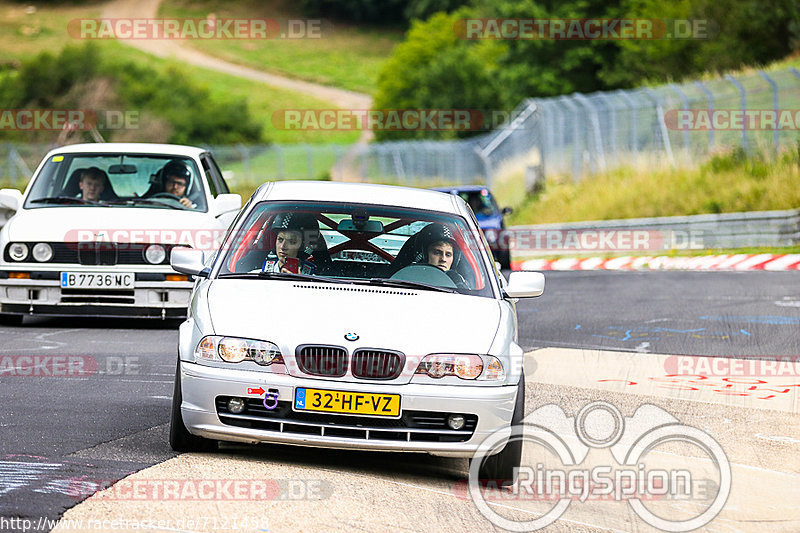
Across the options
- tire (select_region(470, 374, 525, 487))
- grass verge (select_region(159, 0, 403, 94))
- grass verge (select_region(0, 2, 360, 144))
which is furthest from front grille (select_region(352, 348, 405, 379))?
grass verge (select_region(159, 0, 403, 94))

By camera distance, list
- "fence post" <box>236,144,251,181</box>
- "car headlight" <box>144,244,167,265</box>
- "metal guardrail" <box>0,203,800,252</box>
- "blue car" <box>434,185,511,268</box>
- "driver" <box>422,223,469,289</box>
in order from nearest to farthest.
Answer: "driver" <box>422,223,469,289</box>
"car headlight" <box>144,244,167,265</box>
"blue car" <box>434,185,511,268</box>
"metal guardrail" <box>0,203,800,252</box>
"fence post" <box>236,144,251,181</box>

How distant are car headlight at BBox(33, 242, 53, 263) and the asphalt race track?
2.26ft

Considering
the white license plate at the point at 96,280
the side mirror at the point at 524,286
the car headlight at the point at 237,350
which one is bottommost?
the car headlight at the point at 237,350

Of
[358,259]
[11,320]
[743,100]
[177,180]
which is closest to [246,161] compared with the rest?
[743,100]

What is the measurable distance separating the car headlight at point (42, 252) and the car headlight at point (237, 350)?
5959 mm

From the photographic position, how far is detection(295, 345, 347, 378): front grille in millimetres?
6422

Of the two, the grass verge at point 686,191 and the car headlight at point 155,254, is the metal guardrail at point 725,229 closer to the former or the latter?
the grass verge at point 686,191

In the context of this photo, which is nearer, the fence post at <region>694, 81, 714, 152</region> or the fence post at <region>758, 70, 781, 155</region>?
the fence post at <region>758, 70, 781, 155</region>

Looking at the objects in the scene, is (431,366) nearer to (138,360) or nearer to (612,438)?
(612,438)

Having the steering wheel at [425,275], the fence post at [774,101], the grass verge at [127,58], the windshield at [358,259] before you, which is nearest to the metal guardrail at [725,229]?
the fence post at [774,101]

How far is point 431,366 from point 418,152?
1863 inches

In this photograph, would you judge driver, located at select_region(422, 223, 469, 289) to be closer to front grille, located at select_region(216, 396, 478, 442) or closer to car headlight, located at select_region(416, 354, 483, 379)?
car headlight, located at select_region(416, 354, 483, 379)

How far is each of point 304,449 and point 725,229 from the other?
58.2ft

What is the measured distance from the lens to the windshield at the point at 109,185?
12961 millimetres
